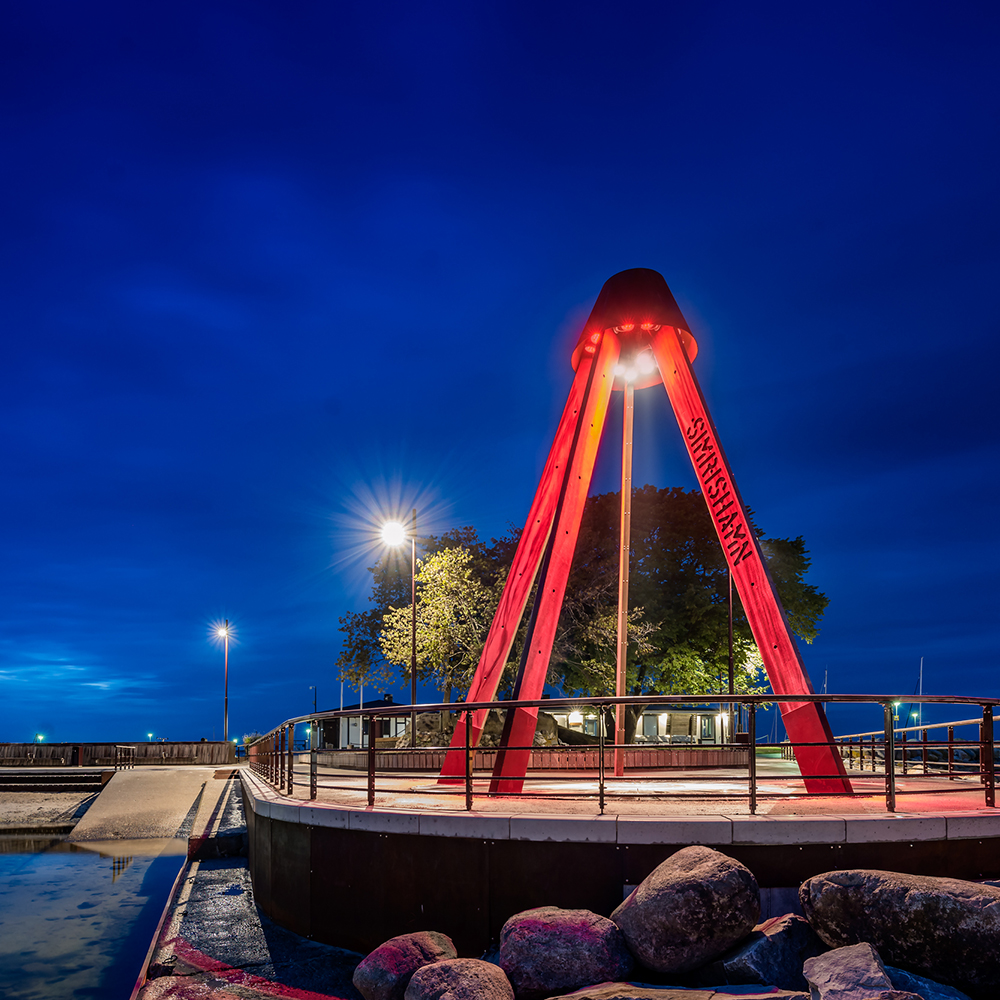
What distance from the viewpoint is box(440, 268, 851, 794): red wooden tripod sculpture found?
11.1 m

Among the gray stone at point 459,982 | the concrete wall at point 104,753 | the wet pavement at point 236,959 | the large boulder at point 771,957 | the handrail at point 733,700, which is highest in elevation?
the handrail at point 733,700

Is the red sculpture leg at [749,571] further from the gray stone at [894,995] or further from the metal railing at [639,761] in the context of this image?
the gray stone at [894,995]

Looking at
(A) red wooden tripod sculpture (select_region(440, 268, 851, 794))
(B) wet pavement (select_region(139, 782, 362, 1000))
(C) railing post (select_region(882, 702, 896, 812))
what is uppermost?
(A) red wooden tripod sculpture (select_region(440, 268, 851, 794))

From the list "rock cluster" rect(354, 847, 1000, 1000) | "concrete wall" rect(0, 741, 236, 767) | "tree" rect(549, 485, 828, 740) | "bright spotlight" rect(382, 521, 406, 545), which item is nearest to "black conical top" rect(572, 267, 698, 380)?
"rock cluster" rect(354, 847, 1000, 1000)

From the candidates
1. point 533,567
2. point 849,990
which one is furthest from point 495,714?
point 849,990

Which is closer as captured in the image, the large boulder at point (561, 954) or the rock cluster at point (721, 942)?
the rock cluster at point (721, 942)

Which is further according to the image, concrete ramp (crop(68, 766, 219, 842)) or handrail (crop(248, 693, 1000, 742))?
concrete ramp (crop(68, 766, 219, 842))

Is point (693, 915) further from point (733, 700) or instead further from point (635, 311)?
point (635, 311)

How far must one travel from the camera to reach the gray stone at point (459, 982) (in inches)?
236

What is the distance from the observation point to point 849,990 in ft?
17.0

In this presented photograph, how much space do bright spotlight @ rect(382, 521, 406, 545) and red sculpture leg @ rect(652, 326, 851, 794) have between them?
14195 mm

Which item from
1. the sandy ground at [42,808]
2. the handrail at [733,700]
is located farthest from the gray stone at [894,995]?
the sandy ground at [42,808]

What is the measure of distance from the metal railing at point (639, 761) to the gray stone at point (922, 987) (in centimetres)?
149

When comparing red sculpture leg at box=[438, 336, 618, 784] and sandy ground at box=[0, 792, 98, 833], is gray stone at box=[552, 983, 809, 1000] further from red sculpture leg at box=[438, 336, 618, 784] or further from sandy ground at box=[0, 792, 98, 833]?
sandy ground at box=[0, 792, 98, 833]
